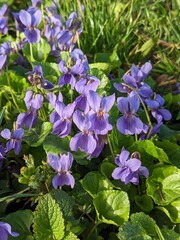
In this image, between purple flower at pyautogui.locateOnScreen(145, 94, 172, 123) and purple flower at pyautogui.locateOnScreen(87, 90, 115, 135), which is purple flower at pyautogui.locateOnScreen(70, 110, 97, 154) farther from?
purple flower at pyautogui.locateOnScreen(145, 94, 172, 123)

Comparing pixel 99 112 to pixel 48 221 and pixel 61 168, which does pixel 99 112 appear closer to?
pixel 61 168

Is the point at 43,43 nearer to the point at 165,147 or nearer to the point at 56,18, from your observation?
the point at 56,18

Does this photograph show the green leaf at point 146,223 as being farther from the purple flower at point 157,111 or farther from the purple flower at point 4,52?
the purple flower at point 4,52

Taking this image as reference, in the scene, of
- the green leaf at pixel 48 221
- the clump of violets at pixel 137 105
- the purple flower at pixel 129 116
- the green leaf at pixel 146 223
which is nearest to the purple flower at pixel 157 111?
the clump of violets at pixel 137 105

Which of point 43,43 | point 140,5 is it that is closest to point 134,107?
point 43,43

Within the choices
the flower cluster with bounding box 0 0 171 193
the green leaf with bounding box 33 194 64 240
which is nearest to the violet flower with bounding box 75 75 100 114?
the flower cluster with bounding box 0 0 171 193
